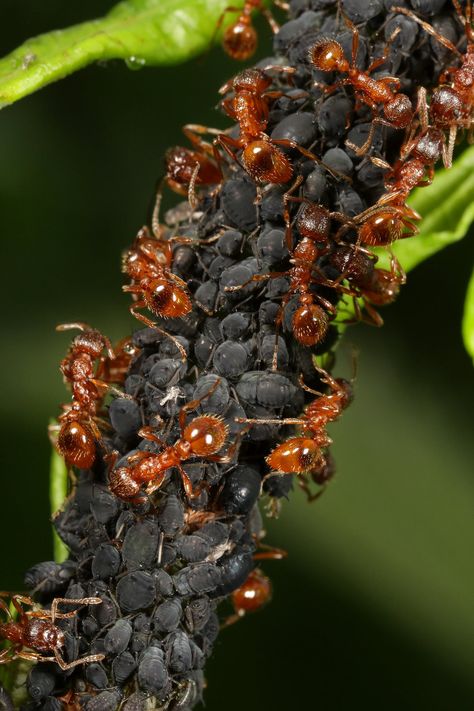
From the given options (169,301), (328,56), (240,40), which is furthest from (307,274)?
(240,40)

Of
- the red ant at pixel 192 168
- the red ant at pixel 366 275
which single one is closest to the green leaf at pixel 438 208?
the red ant at pixel 366 275

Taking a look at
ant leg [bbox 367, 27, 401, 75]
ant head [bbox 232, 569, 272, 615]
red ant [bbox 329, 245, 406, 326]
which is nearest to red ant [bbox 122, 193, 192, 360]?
red ant [bbox 329, 245, 406, 326]

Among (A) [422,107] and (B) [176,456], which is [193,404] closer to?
(B) [176,456]

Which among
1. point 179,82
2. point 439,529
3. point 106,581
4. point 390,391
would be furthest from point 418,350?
point 106,581

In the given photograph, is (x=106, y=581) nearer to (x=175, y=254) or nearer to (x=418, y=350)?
(x=175, y=254)

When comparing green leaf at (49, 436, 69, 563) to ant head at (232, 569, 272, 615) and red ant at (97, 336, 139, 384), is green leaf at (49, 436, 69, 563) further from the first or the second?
ant head at (232, 569, 272, 615)

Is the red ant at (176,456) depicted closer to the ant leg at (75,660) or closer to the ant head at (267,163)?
the ant leg at (75,660)
